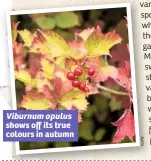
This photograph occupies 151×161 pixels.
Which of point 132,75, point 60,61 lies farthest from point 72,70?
point 132,75

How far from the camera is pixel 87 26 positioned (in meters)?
0.75

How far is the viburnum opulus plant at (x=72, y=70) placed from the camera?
0.74 metres

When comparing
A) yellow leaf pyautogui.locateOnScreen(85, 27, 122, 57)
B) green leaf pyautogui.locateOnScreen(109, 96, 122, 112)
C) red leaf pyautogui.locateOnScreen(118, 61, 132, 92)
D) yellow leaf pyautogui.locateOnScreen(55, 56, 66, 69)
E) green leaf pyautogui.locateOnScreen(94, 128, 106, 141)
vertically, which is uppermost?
yellow leaf pyautogui.locateOnScreen(85, 27, 122, 57)

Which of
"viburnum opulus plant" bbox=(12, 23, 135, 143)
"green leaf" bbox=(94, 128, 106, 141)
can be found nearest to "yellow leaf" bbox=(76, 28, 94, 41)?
"viburnum opulus plant" bbox=(12, 23, 135, 143)

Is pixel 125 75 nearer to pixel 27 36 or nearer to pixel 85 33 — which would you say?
pixel 85 33

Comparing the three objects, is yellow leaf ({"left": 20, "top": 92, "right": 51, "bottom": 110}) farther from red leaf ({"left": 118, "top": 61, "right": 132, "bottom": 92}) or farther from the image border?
red leaf ({"left": 118, "top": 61, "right": 132, "bottom": 92})

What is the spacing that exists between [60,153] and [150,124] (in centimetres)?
23

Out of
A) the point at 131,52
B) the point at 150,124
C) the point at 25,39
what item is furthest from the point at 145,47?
the point at 25,39

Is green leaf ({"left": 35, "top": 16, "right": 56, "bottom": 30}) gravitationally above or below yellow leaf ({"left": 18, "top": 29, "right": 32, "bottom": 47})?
above

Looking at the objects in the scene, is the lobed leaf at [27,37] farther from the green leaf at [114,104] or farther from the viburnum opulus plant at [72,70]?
the green leaf at [114,104]

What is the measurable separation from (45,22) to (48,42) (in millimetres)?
48

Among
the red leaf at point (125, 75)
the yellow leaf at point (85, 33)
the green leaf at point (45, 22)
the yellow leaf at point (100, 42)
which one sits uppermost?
the green leaf at point (45, 22)

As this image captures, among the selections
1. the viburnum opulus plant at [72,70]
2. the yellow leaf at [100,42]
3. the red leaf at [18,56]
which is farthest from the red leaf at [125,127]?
the red leaf at [18,56]

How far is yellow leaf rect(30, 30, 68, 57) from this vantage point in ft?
2.43
